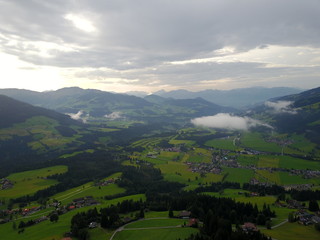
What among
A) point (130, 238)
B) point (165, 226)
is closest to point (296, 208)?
point (165, 226)

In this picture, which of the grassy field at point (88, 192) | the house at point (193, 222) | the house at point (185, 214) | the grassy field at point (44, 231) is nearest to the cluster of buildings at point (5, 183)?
the grassy field at point (88, 192)

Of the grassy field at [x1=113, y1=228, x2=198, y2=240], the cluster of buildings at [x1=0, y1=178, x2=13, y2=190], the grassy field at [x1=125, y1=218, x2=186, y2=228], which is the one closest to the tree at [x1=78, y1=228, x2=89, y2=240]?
the grassy field at [x1=113, y1=228, x2=198, y2=240]

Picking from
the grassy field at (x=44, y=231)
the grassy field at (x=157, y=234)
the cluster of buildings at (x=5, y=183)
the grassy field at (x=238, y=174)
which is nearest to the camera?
the grassy field at (x=157, y=234)

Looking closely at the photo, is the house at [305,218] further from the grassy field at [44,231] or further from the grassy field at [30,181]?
the grassy field at [30,181]

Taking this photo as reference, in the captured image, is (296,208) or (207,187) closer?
(296,208)

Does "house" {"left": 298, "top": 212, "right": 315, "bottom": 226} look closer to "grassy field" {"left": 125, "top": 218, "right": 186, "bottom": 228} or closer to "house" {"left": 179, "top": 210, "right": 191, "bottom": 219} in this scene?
"house" {"left": 179, "top": 210, "right": 191, "bottom": 219}

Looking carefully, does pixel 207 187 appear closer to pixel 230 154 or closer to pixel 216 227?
pixel 216 227

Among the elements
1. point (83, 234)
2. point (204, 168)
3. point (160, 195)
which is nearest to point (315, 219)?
point (160, 195)
